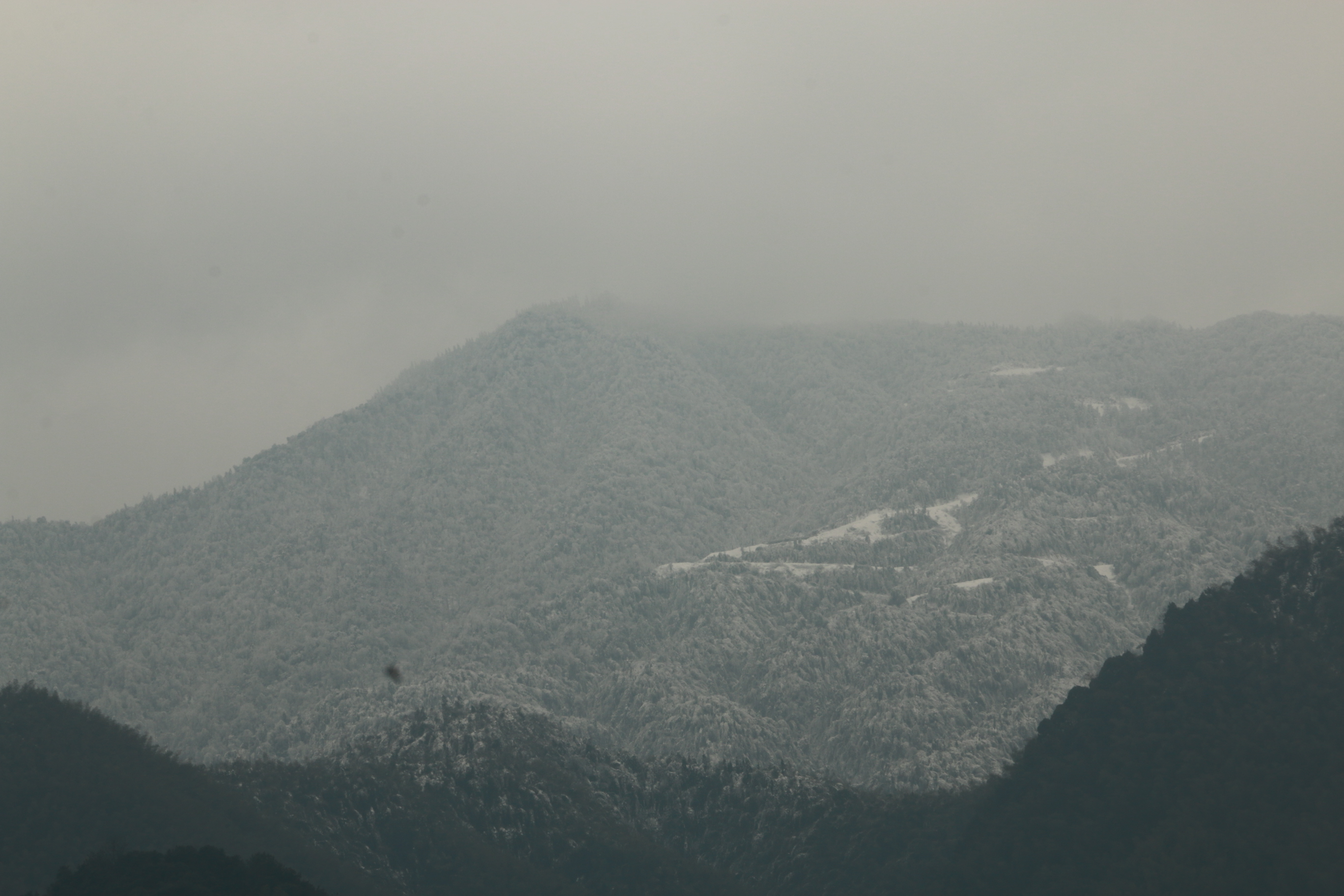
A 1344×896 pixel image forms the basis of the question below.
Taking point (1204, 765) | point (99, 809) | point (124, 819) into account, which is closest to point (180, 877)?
point (124, 819)

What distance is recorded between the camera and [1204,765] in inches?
6688

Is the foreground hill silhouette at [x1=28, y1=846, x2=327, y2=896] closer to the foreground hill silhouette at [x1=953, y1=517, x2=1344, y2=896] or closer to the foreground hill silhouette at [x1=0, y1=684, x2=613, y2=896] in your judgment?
the foreground hill silhouette at [x1=0, y1=684, x2=613, y2=896]

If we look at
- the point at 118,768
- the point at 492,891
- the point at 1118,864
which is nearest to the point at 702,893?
the point at 492,891

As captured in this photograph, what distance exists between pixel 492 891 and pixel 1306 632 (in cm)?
10703

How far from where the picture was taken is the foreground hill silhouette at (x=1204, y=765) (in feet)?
510

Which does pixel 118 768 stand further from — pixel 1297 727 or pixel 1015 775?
pixel 1297 727

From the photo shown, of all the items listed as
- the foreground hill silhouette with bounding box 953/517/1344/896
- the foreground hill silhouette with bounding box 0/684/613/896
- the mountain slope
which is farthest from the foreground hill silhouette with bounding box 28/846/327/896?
the foreground hill silhouette with bounding box 953/517/1344/896

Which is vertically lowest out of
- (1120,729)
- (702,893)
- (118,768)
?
(702,893)

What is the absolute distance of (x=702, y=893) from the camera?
639 feet

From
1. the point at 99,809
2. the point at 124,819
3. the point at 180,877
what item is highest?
the point at 180,877

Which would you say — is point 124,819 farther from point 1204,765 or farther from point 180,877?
point 1204,765

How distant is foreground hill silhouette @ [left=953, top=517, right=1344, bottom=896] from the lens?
155500mm

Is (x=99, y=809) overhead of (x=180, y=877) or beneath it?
beneath

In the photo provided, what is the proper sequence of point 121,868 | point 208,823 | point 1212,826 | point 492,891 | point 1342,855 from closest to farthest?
point 121,868 → point 1342,855 → point 1212,826 → point 208,823 → point 492,891
